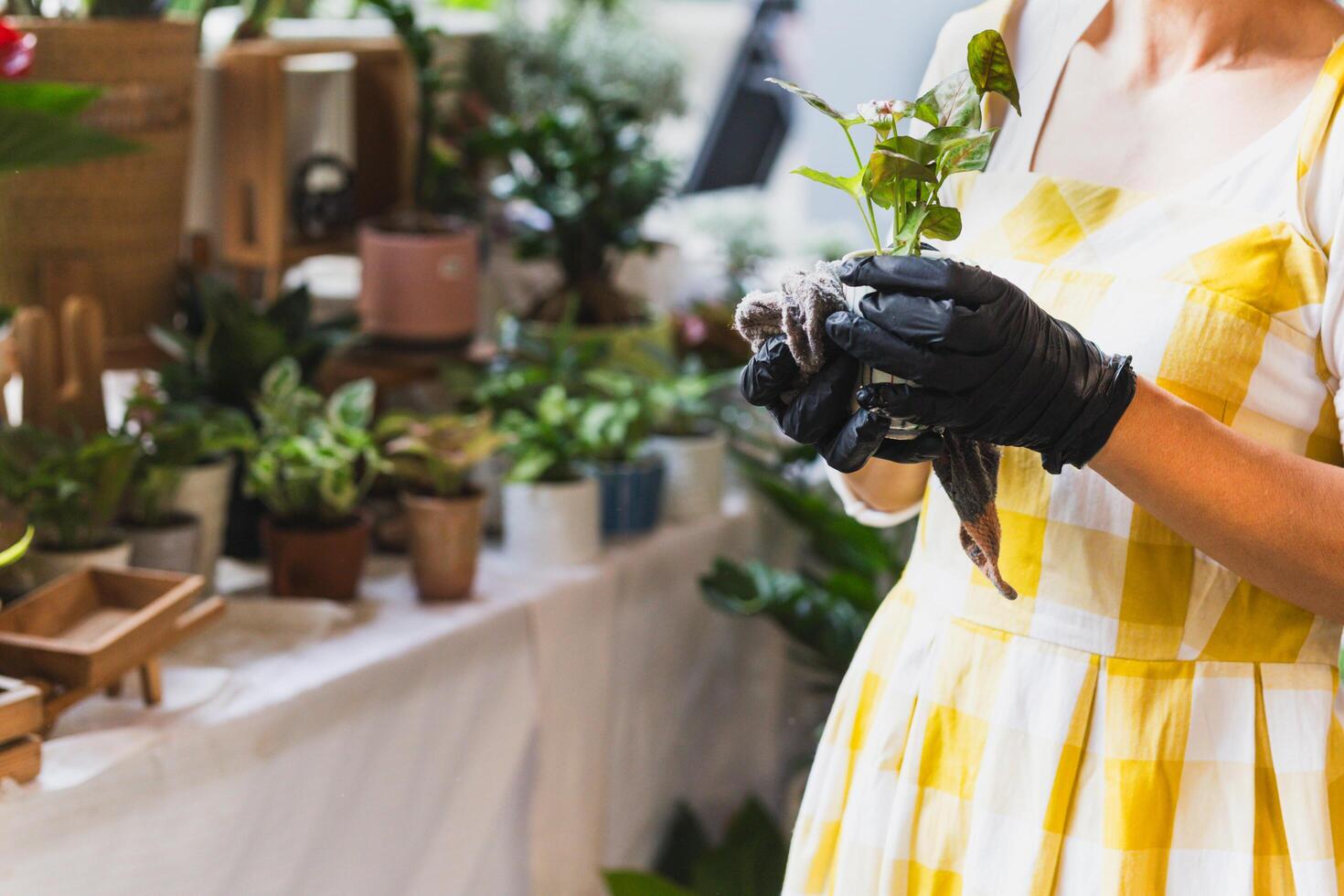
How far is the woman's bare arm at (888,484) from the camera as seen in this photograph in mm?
991

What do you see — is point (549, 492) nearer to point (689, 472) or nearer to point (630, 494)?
point (630, 494)

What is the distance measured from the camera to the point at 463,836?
1.56 meters

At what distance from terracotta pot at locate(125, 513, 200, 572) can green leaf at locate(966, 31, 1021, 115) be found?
98cm

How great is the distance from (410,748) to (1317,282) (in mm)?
1063

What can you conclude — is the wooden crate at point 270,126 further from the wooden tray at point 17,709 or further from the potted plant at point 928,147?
the potted plant at point 928,147

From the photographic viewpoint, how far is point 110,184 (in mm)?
1530

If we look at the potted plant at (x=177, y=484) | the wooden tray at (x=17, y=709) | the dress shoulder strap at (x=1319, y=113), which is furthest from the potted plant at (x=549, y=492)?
the dress shoulder strap at (x=1319, y=113)

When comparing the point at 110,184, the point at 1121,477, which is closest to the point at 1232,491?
the point at 1121,477

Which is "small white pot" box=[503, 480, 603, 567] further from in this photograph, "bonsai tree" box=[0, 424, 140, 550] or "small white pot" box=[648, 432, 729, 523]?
"bonsai tree" box=[0, 424, 140, 550]

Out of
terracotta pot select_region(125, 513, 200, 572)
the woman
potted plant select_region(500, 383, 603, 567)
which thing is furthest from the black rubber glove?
potted plant select_region(500, 383, 603, 567)

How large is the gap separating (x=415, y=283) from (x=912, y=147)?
3.82 feet

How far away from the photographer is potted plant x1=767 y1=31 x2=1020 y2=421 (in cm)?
70

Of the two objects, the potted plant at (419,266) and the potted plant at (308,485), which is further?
the potted plant at (419,266)

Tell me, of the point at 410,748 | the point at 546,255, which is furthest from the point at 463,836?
the point at 546,255
